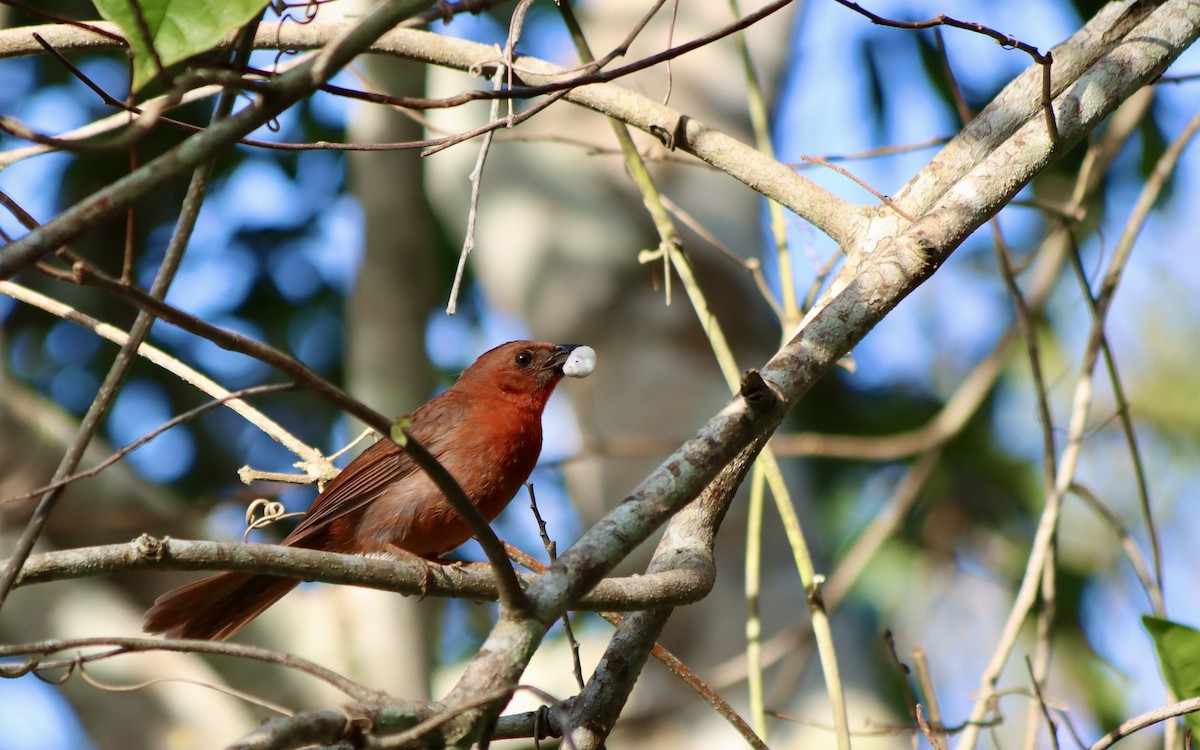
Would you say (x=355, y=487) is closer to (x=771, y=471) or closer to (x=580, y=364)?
(x=580, y=364)

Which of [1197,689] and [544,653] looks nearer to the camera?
[1197,689]

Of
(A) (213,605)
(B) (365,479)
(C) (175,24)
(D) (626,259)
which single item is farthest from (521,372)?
(C) (175,24)

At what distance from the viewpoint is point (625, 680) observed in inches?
104

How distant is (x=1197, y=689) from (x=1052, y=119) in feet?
4.64

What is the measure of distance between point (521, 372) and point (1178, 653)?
3.23 metres

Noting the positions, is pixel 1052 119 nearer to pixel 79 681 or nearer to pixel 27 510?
pixel 27 510

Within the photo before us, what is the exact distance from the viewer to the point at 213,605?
4.55 meters

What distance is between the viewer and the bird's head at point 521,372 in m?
5.30

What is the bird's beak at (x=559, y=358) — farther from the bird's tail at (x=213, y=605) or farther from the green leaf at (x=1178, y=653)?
the green leaf at (x=1178, y=653)

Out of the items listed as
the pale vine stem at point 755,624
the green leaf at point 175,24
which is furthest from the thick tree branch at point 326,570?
the pale vine stem at point 755,624

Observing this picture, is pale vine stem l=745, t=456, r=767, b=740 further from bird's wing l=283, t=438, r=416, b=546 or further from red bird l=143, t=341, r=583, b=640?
bird's wing l=283, t=438, r=416, b=546

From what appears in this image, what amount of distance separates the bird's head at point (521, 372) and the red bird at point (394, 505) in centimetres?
14

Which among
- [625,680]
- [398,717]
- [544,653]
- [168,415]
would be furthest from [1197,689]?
[168,415]

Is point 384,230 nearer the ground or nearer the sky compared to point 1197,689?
nearer the sky
